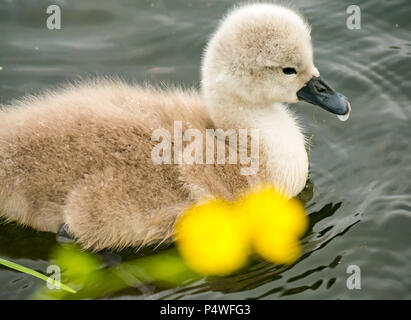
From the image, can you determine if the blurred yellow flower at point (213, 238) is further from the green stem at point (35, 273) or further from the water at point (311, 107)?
the green stem at point (35, 273)

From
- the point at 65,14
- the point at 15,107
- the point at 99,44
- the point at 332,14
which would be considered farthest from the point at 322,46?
the point at 15,107

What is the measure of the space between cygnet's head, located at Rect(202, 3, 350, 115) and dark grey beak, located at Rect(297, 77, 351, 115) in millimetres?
23

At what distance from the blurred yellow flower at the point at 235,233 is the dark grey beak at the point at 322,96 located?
0.57 metres

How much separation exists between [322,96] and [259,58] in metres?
0.50

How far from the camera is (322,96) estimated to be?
12.6 ft

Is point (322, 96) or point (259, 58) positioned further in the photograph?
point (322, 96)

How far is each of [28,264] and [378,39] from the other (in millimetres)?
3119

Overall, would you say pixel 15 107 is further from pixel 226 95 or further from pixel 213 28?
pixel 213 28

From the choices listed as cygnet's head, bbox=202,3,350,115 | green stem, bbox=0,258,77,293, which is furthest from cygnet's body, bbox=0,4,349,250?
green stem, bbox=0,258,77,293

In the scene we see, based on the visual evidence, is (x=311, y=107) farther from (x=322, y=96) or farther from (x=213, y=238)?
(x=213, y=238)

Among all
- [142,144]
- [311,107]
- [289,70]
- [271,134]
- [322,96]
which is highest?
[311,107]

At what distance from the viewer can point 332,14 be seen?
5.32 metres

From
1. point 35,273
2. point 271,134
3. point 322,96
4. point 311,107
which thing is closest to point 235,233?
point 271,134

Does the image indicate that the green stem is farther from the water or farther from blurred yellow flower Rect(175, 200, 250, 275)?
blurred yellow flower Rect(175, 200, 250, 275)
